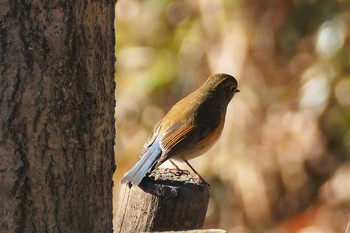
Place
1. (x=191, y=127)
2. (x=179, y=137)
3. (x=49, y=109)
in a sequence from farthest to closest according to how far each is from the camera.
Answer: (x=191, y=127) → (x=179, y=137) → (x=49, y=109)

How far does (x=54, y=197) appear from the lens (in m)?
2.68

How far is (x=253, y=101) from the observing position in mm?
8289

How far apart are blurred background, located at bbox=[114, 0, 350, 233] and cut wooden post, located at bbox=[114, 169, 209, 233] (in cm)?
440

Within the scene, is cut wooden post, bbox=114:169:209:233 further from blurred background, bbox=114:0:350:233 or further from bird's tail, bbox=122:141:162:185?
blurred background, bbox=114:0:350:233

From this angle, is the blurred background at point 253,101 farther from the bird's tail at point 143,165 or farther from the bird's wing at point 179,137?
the bird's tail at point 143,165

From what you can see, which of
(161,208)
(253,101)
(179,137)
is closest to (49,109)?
(161,208)

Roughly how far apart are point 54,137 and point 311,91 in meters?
5.62

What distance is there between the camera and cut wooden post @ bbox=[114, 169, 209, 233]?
3537mm

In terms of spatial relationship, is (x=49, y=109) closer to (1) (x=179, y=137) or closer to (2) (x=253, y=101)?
(1) (x=179, y=137)

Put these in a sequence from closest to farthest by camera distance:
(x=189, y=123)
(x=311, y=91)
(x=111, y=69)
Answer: (x=111, y=69) → (x=189, y=123) → (x=311, y=91)

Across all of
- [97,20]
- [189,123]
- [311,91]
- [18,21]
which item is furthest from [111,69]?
[311,91]

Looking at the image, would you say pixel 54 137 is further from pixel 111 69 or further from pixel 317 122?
pixel 317 122

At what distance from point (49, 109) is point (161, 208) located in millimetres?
998

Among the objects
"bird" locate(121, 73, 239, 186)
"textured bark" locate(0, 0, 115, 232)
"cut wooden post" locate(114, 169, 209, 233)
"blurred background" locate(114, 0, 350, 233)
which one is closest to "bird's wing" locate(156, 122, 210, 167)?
"bird" locate(121, 73, 239, 186)
